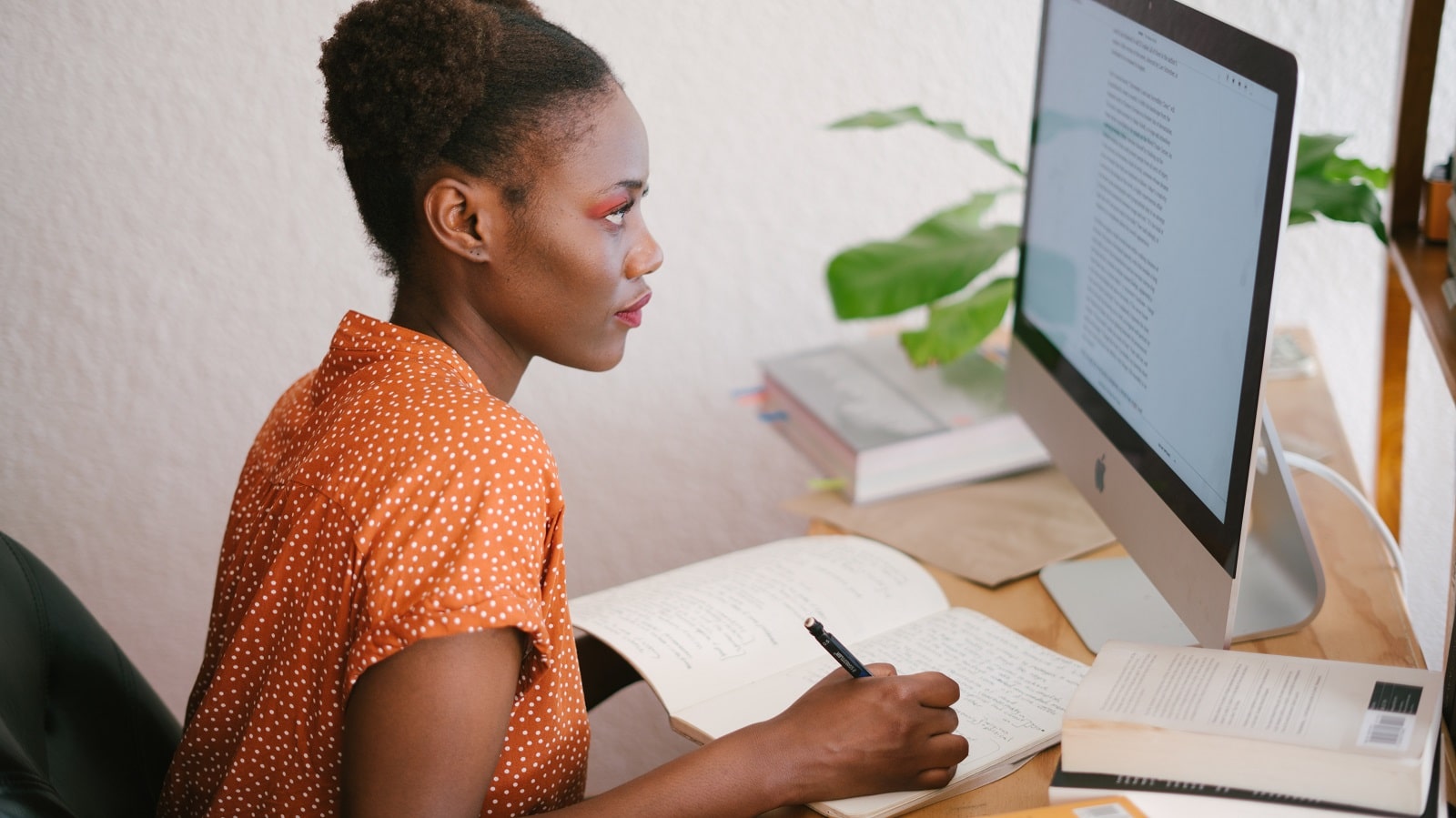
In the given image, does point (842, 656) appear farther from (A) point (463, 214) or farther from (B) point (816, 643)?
(A) point (463, 214)

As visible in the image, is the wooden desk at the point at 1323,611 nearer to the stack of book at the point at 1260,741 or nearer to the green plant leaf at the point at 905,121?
the stack of book at the point at 1260,741

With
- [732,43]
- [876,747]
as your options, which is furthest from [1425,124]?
[876,747]

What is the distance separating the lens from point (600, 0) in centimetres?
153

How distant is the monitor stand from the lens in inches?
36.0

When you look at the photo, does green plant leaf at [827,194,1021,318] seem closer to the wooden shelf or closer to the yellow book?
the wooden shelf

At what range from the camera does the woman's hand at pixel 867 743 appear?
2.50ft

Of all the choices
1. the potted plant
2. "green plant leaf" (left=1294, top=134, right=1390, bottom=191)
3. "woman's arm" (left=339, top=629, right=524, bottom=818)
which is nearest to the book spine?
the potted plant

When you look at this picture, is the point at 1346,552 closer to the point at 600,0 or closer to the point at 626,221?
the point at 626,221

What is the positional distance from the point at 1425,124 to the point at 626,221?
0.83 m

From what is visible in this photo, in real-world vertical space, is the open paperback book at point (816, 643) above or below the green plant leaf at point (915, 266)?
below

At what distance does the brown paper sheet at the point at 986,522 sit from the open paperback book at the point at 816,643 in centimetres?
5

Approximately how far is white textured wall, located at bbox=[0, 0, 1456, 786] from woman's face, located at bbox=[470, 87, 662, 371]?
0.75 metres

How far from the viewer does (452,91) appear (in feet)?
2.59

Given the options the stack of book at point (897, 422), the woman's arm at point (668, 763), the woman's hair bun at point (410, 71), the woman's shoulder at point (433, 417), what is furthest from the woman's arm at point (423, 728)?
the stack of book at point (897, 422)
